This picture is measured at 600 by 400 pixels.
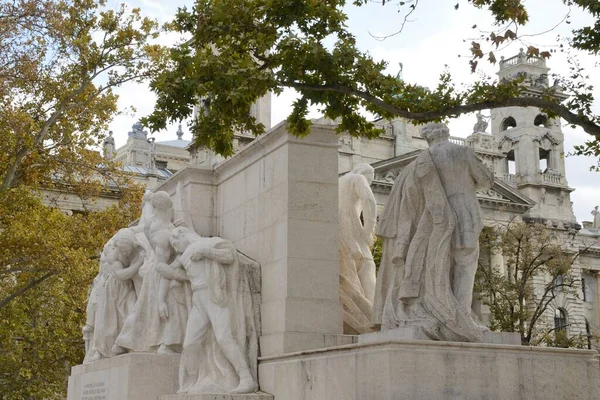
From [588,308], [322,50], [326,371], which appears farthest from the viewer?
[588,308]

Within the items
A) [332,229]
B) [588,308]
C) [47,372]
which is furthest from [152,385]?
[588,308]

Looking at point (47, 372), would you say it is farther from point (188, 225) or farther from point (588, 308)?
point (588, 308)

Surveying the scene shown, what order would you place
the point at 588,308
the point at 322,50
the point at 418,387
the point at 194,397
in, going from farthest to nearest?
the point at 588,308, the point at 322,50, the point at 194,397, the point at 418,387

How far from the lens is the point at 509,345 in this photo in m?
9.20

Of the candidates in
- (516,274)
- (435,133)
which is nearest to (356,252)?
(435,133)

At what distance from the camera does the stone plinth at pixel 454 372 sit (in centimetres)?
875

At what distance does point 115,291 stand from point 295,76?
182 inches

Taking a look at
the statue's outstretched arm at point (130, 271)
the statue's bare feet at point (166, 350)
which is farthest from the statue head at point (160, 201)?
the statue's bare feet at point (166, 350)

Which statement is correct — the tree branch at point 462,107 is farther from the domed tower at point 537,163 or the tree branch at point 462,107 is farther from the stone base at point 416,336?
the domed tower at point 537,163

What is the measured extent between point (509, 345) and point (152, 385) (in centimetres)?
522

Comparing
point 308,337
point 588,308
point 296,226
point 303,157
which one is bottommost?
point 308,337

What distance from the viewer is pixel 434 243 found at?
393 inches

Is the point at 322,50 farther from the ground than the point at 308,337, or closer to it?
farther from the ground

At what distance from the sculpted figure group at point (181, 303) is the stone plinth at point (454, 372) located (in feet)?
7.04
